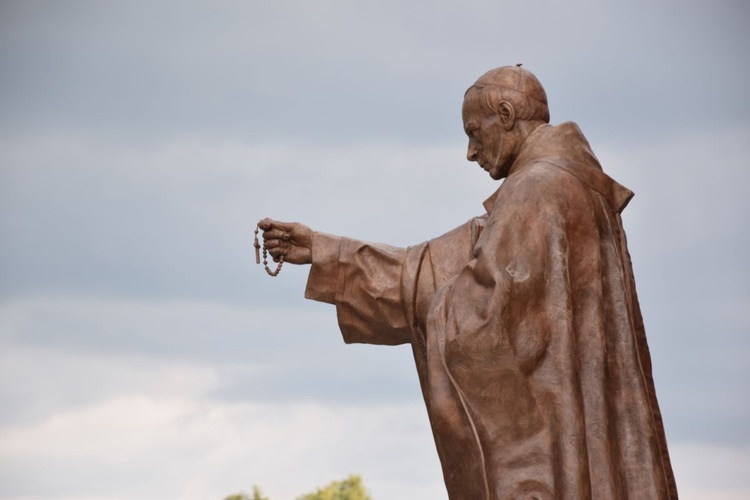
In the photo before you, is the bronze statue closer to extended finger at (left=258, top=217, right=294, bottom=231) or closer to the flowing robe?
the flowing robe

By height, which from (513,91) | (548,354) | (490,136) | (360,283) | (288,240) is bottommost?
(548,354)

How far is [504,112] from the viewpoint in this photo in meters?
8.47

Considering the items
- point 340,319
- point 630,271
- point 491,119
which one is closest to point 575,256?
point 630,271

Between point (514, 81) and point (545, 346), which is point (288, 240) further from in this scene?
point (545, 346)

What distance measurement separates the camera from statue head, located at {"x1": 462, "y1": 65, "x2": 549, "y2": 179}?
8461 millimetres

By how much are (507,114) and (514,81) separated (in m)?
0.18

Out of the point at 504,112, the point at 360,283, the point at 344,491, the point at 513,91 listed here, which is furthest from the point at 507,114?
the point at 344,491

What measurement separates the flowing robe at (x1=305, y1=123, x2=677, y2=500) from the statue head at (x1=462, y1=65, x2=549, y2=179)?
0.21m

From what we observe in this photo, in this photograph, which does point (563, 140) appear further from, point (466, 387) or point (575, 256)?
point (466, 387)

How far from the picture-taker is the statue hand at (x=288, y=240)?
8.89 meters

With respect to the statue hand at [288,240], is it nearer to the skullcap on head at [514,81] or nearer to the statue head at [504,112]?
the statue head at [504,112]

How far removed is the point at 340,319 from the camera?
895cm

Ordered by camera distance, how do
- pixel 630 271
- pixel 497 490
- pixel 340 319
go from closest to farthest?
pixel 497 490
pixel 630 271
pixel 340 319

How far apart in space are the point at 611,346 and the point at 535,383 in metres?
0.47
